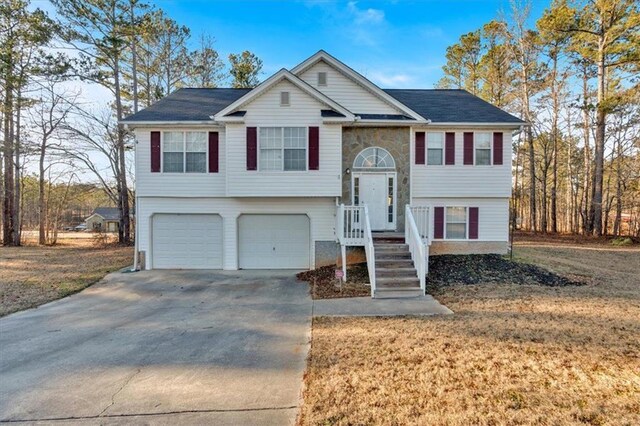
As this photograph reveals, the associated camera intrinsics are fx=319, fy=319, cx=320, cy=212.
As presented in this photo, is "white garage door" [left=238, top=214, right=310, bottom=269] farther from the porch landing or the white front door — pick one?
the porch landing

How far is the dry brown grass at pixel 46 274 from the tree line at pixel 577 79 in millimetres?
18879

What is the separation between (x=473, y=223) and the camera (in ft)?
39.4

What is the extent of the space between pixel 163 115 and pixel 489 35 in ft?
76.3

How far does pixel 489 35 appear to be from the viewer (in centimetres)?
2309

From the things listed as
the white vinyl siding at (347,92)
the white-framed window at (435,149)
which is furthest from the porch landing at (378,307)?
the white vinyl siding at (347,92)

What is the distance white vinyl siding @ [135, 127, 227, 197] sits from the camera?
11.4m

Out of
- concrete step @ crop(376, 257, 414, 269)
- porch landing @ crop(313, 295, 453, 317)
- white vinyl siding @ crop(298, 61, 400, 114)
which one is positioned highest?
white vinyl siding @ crop(298, 61, 400, 114)

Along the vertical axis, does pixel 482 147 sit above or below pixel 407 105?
below

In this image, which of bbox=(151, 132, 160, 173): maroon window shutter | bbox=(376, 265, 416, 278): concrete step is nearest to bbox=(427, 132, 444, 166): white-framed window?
bbox=(376, 265, 416, 278): concrete step

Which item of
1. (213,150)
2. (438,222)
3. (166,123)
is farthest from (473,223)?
(166,123)

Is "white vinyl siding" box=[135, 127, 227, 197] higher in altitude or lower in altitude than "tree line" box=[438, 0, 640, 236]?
lower

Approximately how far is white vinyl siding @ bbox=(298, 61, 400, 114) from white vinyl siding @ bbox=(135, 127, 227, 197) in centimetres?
404

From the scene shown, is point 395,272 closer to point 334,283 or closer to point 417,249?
point 417,249

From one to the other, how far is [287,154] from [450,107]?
7099mm
